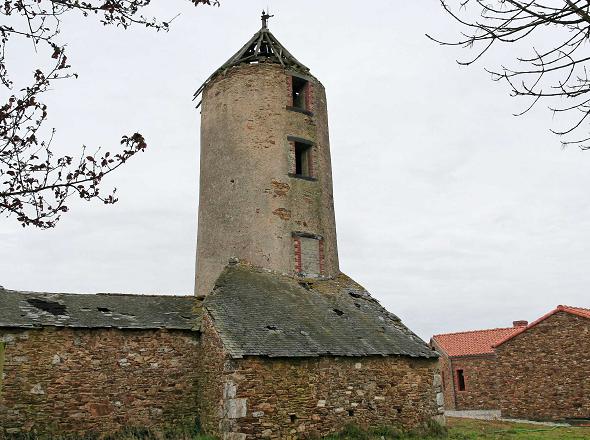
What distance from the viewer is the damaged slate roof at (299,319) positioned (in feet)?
41.0

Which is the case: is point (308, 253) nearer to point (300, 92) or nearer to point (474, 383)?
point (300, 92)

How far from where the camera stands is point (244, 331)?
12570 mm

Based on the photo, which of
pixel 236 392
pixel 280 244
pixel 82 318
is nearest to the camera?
pixel 236 392

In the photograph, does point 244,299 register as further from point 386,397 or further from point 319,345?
point 386,397

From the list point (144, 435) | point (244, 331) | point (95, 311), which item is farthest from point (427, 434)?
point (95, 311)

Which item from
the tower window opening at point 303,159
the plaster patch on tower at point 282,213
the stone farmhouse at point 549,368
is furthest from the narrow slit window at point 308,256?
the stone farmhouse at point 549,368

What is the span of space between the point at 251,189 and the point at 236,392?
7.26m

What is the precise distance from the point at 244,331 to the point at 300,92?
10155mm

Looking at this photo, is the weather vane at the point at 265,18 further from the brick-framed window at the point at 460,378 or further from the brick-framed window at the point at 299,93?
the brick-framed window at the point at 460,378

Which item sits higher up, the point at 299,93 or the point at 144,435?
the point at 299,93

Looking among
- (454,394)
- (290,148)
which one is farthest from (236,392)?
(454,394)

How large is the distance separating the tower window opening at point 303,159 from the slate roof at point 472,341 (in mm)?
16892

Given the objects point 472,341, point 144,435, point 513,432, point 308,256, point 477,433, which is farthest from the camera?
point 472,341

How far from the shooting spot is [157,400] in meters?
12.6
